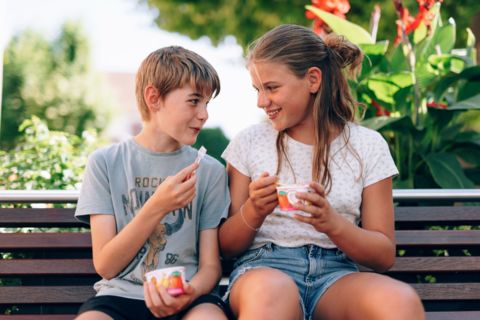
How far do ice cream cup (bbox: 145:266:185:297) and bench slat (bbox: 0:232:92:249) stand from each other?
0.74m

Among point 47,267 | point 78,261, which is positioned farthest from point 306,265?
point 47,267

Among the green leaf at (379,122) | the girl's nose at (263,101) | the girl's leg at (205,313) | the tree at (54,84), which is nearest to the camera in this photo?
the girl's leg at (205,313)

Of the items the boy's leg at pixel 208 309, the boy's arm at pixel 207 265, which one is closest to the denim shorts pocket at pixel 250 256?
the boy's arm at pixel 207 265

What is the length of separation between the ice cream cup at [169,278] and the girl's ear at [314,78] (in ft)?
3.07

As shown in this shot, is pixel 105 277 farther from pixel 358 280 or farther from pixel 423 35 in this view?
pixel 423 35

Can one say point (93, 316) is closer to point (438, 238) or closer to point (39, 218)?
point (39, 218)

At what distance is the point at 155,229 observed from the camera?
276 cm

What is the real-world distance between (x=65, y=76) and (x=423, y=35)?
65.6ft

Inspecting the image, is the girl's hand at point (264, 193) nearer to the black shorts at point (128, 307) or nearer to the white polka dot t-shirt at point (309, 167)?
the white polka dot t-shirt at point (309, 167)

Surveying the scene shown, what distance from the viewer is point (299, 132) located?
2977 millimetres

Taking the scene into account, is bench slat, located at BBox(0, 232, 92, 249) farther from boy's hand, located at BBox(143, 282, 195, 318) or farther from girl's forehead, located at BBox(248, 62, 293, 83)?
girl's forehead, located at BBox(248, 62, 293, 83)

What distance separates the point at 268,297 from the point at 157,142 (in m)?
0.83

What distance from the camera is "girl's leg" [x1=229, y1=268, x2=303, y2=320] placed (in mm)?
2361

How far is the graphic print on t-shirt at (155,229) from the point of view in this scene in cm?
272
